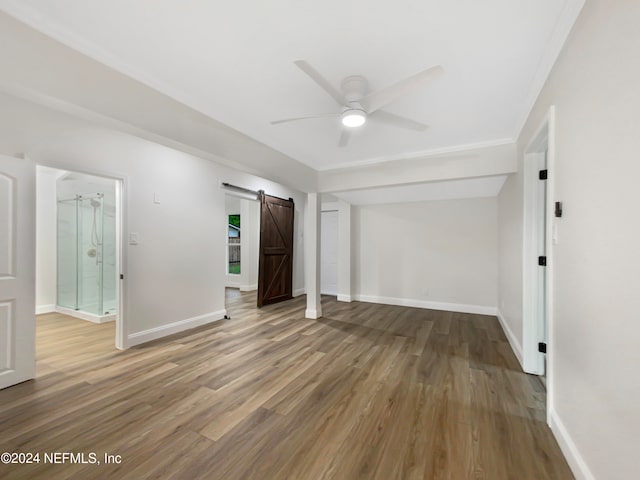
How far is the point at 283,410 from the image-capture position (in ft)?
6.63

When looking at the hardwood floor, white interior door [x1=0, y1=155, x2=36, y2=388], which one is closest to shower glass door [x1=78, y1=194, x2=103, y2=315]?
the hardwood floor

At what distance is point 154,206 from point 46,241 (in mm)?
2910

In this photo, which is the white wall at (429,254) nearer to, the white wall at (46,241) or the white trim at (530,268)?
the white trim at (530,268)

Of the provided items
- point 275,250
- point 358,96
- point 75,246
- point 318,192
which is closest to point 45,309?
point 75,246

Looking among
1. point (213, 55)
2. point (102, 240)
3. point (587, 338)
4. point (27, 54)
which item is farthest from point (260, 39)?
→ point (102, 240)

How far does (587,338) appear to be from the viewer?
1.34m

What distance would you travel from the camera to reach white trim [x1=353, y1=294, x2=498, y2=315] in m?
4.93

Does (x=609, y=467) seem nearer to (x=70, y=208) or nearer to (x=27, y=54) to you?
(x=27, y=54)

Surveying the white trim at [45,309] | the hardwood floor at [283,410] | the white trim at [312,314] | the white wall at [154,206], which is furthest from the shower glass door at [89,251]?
the white trim at [312,314]

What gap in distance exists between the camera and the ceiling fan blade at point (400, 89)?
162 centimetres

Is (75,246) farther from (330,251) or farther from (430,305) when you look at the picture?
(430,305)

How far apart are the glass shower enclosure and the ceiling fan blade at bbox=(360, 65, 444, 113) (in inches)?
179

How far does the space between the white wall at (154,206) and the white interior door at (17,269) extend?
299 millimetres

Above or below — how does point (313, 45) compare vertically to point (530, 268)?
above
